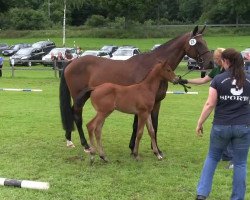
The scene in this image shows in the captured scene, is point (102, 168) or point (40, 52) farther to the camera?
point (40, 52)

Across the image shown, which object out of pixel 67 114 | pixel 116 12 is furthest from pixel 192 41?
pixel 116 12

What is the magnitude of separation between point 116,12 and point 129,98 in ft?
176

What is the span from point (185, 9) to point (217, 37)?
37.5 metres

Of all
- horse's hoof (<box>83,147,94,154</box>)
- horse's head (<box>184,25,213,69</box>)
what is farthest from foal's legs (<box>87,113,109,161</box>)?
horse's head (<box>184,25,213,69</box>)

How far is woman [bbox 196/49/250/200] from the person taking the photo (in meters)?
5.60

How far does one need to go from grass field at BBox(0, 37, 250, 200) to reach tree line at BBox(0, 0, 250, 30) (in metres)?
44.2

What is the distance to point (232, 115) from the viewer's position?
5637mm

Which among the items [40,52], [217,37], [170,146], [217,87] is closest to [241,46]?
[217,37]

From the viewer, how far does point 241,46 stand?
5134cm

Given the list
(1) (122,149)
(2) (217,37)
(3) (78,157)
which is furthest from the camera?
(2) (217,37)

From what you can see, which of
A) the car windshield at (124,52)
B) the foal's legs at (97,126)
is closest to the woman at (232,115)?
the foal's legs at (97,126)

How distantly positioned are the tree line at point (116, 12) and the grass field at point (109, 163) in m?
44.2

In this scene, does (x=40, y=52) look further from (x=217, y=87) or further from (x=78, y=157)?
(x=217, y=87)

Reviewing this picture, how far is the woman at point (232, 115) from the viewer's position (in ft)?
18.4
